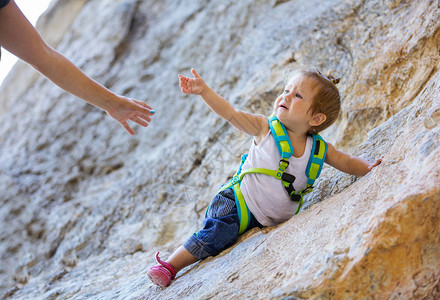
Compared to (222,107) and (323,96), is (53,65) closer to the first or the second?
(222,107)

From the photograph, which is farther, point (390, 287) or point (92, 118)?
point (92, 118)

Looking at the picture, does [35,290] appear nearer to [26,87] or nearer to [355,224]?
[355,224]

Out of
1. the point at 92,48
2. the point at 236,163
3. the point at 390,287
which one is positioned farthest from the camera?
the point at 92,48

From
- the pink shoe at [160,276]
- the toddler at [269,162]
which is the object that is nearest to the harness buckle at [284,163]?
the toddler at [269,162]

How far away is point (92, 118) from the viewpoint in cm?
286

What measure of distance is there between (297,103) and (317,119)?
3.5 inches

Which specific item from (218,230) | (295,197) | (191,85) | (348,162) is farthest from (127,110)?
(348,162)

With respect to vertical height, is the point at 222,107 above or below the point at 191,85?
below

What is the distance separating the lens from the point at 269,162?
1262 millimetres

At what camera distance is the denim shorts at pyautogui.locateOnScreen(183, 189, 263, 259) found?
1.22 meters

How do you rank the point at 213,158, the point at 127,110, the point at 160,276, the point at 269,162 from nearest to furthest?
the point at 160,276
the point at 269,162
the point at 127,110
the point at 213,158

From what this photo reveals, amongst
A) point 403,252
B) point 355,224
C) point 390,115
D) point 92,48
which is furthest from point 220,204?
point 92,48

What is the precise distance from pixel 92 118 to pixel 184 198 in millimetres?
1220

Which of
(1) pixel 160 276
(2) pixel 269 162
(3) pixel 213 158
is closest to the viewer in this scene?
(1) pixel 160 276
